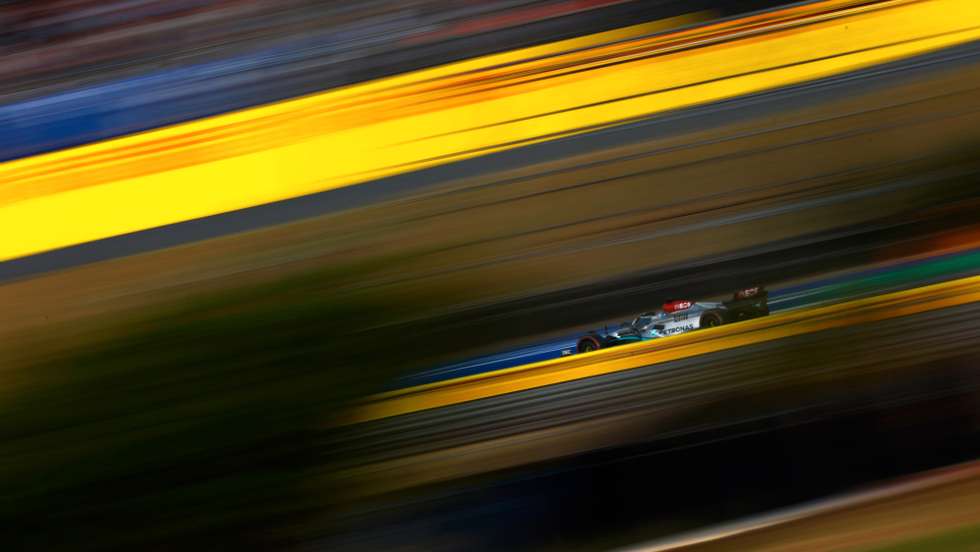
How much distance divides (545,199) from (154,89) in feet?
5.54

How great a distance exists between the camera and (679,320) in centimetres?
359

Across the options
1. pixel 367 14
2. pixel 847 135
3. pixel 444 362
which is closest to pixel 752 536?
pixel 444 362

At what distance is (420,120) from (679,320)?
4.24 feet

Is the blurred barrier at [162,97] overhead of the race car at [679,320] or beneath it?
overhead

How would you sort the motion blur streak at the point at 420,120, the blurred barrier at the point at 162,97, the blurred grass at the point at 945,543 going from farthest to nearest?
the blurred barrier at the point at 162,97
the motion blur streak at the point at 420,120
the blurred grass at the point at 945,543

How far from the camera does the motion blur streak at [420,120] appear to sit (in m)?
4.16

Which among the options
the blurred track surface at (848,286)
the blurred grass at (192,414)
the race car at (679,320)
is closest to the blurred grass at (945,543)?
the blurred track surface at (848,286)

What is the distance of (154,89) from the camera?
178 inches

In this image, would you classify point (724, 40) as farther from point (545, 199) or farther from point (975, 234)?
point (975, 234)

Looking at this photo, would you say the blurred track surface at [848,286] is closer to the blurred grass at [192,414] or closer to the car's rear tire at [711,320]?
the car's rear tire at [711,320]

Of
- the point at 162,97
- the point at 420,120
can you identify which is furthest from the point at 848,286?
the point at 162,97

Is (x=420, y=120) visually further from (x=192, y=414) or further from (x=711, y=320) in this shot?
(x=192, y=414)

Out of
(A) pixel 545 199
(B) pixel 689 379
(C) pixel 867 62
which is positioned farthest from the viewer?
(C) pixel 867 62

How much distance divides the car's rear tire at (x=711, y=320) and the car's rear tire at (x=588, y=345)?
327 millimetres
